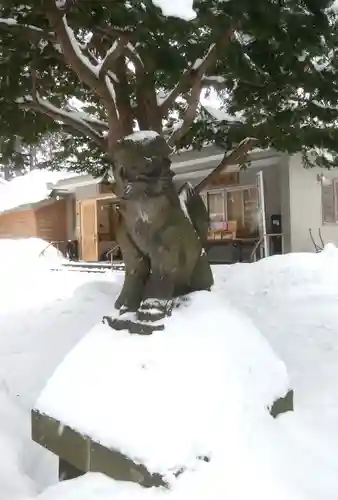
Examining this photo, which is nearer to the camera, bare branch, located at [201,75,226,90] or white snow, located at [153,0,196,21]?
white snow, located at [153,0,196,21]

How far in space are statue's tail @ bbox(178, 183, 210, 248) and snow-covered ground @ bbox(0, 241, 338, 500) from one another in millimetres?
628

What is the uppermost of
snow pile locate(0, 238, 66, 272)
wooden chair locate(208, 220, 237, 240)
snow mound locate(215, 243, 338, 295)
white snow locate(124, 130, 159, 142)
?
white snow locate(124, 130, 159, 142)

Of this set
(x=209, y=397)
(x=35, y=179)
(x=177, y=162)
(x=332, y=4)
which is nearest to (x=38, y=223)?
(x=35, y=179)

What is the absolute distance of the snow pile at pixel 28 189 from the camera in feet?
62.1

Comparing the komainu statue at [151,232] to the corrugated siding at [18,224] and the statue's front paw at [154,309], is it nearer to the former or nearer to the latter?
the statue's front paw at [154,309]

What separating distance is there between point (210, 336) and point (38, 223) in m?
16.8

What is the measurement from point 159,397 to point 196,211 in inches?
75.2

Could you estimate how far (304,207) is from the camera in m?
12.0

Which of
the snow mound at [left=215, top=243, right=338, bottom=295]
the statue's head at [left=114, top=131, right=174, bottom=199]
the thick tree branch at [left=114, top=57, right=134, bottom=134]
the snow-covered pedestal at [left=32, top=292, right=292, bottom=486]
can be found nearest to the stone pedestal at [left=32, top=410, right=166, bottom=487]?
the snow-covered pedestal at [left=32, top=292, right=292, bottom=486]

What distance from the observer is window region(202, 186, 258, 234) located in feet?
43.9

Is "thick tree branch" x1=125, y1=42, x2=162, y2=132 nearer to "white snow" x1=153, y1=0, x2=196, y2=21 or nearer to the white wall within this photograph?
"white snow" x1=153, y1=0, x2=196, y2=21

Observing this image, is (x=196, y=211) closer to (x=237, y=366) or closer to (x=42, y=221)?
(x=237, y=366)

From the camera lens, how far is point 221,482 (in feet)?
8.87

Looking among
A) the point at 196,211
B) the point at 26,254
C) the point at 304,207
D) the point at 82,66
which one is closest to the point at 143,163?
the point at 196,211
